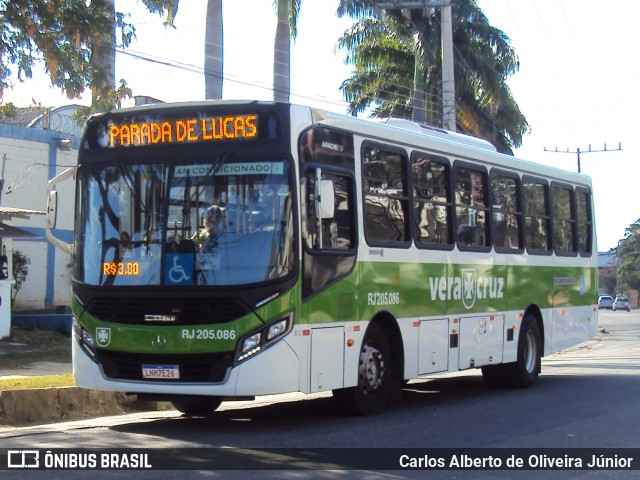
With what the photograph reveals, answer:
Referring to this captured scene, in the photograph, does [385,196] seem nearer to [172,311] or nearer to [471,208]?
[471,208]

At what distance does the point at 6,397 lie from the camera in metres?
12.2

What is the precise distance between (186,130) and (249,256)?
158 centimetres

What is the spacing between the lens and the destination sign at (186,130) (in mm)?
10617

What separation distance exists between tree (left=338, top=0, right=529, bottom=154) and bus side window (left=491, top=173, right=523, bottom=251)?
17.9 metres

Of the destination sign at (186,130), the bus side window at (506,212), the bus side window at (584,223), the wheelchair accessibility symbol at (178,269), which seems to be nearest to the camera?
the wheelchair accessibility symbol at (178,269)

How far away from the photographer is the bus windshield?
10312mm

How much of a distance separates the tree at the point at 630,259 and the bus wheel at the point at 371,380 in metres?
114

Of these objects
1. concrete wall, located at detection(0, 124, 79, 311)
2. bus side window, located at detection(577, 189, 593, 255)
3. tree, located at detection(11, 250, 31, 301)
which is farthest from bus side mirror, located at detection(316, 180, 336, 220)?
concrete wall, located at detection(0, 124, 79, 311)

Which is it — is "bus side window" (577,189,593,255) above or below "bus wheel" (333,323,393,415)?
above

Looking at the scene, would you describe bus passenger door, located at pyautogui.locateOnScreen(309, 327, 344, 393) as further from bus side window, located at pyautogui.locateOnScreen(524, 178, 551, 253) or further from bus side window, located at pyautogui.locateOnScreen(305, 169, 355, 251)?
bus side window, located at pyautogui.locateOnScreen(524, 178, 551, 253)

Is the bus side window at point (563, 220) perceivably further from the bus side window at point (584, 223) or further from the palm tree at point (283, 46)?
the palm tree at point (283, 46)

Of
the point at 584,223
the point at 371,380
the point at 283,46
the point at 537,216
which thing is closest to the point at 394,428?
the point at 371,380

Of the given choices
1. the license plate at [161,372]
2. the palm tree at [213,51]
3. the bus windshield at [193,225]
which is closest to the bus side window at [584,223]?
the palm tree at [213,51]

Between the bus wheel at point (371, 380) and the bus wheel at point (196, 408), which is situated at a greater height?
the bus wheel at point (371, 380)
